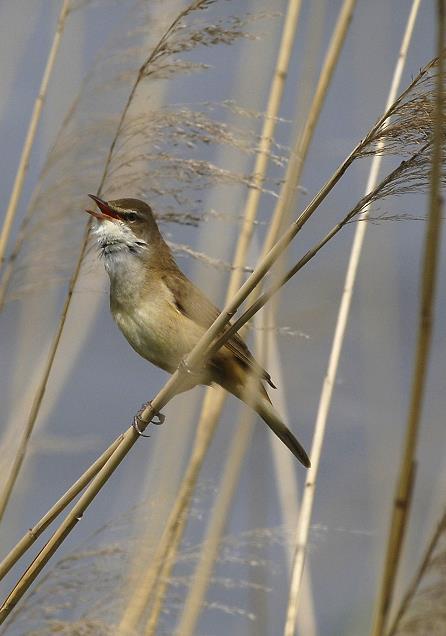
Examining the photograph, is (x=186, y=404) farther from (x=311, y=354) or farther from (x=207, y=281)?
(x=311, y=354)

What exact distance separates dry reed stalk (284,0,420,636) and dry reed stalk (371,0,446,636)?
45.8 inches

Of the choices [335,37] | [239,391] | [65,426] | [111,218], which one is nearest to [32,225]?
[111,218]

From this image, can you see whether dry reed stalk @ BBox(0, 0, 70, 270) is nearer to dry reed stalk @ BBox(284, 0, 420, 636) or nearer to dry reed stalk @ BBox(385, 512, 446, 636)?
dry reed stalk @ BBox(284, 0, 420, 636)

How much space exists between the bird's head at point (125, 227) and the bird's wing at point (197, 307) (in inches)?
4.8

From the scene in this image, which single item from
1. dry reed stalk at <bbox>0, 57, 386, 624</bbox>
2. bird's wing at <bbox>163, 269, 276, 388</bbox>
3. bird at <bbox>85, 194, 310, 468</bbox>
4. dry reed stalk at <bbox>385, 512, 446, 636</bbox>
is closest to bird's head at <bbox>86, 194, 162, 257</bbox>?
bird at <bbox>85, 194, 310, 468</bbox>

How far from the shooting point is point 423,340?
107cm

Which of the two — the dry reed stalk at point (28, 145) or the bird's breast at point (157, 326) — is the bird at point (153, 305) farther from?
the dry reed stalk at point (28, 145)

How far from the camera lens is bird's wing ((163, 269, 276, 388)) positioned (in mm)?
2494

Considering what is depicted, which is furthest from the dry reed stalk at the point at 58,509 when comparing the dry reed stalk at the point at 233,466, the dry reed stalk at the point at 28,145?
the dry reed stalk at the point at 28,145

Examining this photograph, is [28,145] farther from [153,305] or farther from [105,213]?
[153,305]

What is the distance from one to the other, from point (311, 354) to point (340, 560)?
0.43m

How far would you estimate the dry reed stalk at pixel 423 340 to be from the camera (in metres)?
1.04

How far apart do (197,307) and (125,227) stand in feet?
1.03

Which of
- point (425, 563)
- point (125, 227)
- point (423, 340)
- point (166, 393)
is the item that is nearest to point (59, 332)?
point (166, 393)
